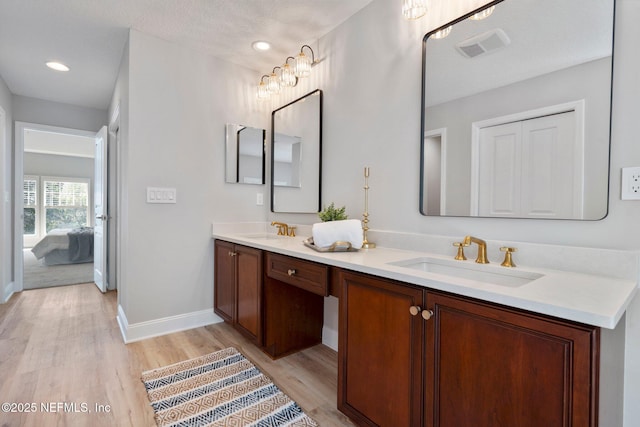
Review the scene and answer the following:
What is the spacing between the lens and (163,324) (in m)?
2.47

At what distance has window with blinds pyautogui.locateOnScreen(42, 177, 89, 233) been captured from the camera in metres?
7.54

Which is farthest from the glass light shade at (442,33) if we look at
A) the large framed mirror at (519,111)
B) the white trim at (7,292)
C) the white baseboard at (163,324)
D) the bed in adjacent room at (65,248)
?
the bed in adjacent room at (65,248)

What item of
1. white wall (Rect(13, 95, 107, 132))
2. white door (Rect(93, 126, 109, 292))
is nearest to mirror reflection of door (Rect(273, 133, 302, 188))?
white door (Rect(93, 126, 109, 292))

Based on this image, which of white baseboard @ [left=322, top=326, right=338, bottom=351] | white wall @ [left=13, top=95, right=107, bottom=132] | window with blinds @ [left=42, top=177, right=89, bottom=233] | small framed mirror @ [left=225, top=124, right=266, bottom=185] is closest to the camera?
white baseboard @ [left=322, top=326, right=338, bottom=351]

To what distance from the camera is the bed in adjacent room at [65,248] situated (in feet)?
17.0

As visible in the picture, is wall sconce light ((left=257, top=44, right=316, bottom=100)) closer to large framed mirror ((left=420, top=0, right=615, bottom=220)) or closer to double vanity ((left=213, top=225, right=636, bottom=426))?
large framed mirror ((left=420, top=0, right=615, bottom=220))

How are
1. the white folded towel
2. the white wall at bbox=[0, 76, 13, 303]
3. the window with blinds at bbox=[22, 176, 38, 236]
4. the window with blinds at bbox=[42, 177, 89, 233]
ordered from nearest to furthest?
the white folded towel → the white wall at bbox=[0, 76, 13, 303] → the window with blinds at bbox=[22, 176, 38, 236] → the window with blinds at bbox=[42, 177, 89, 233]

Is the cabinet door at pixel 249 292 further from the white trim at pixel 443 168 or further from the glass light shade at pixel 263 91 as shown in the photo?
the glass light shade at pixel 263 91

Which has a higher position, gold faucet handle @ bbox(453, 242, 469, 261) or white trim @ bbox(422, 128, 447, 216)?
white trim @ bbox(422, 128, 447, 216)

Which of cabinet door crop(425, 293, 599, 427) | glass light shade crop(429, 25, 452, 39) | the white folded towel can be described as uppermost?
glass light shade crop(429, 25, 452, 39)

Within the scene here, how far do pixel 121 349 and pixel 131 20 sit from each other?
231 centimetres

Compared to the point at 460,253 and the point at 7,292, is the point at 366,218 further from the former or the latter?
the point at 7,292

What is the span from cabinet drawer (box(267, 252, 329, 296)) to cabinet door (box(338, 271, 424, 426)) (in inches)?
6.4

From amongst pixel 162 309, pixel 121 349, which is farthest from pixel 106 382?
pixel 162 309
